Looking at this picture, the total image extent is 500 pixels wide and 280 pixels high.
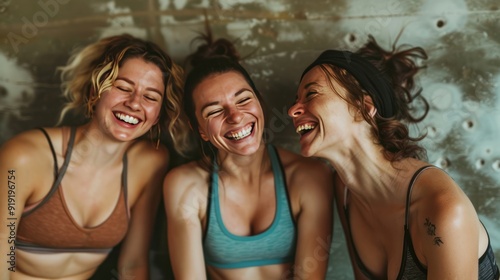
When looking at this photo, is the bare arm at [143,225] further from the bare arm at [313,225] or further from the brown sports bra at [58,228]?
the bare arm at [313,225]

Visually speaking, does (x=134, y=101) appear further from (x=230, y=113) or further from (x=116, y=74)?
(x=230, y=113)

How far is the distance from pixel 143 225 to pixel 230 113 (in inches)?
24.8

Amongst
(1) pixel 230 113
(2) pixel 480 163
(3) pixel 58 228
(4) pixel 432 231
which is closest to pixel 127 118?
(1) pixel 230 113

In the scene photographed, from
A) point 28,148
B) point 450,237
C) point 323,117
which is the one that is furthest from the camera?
point 28,148

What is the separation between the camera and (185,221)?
1.75 m

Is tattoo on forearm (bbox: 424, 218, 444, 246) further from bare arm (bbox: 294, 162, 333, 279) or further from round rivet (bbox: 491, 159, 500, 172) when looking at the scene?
round rivet (bbox: 491, 159, 500, 172)

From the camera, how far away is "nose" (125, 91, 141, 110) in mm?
1725

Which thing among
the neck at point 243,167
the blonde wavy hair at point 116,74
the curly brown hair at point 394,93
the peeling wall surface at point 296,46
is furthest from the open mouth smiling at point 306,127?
the blonde wavy hair at point 116,74

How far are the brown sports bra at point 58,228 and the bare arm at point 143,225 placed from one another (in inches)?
3.4

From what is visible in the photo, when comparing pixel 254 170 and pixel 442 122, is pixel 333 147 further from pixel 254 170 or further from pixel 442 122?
pixel 442 122

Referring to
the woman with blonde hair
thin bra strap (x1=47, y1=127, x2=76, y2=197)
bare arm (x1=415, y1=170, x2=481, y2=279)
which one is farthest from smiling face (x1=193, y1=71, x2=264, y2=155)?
bare arm (x1=415, y1=170, x2=481, y2=279)

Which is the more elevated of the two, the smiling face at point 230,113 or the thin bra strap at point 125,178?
the smiling face at point 230,113

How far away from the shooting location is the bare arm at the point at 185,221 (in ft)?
5.69

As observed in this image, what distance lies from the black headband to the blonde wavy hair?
60 cm
